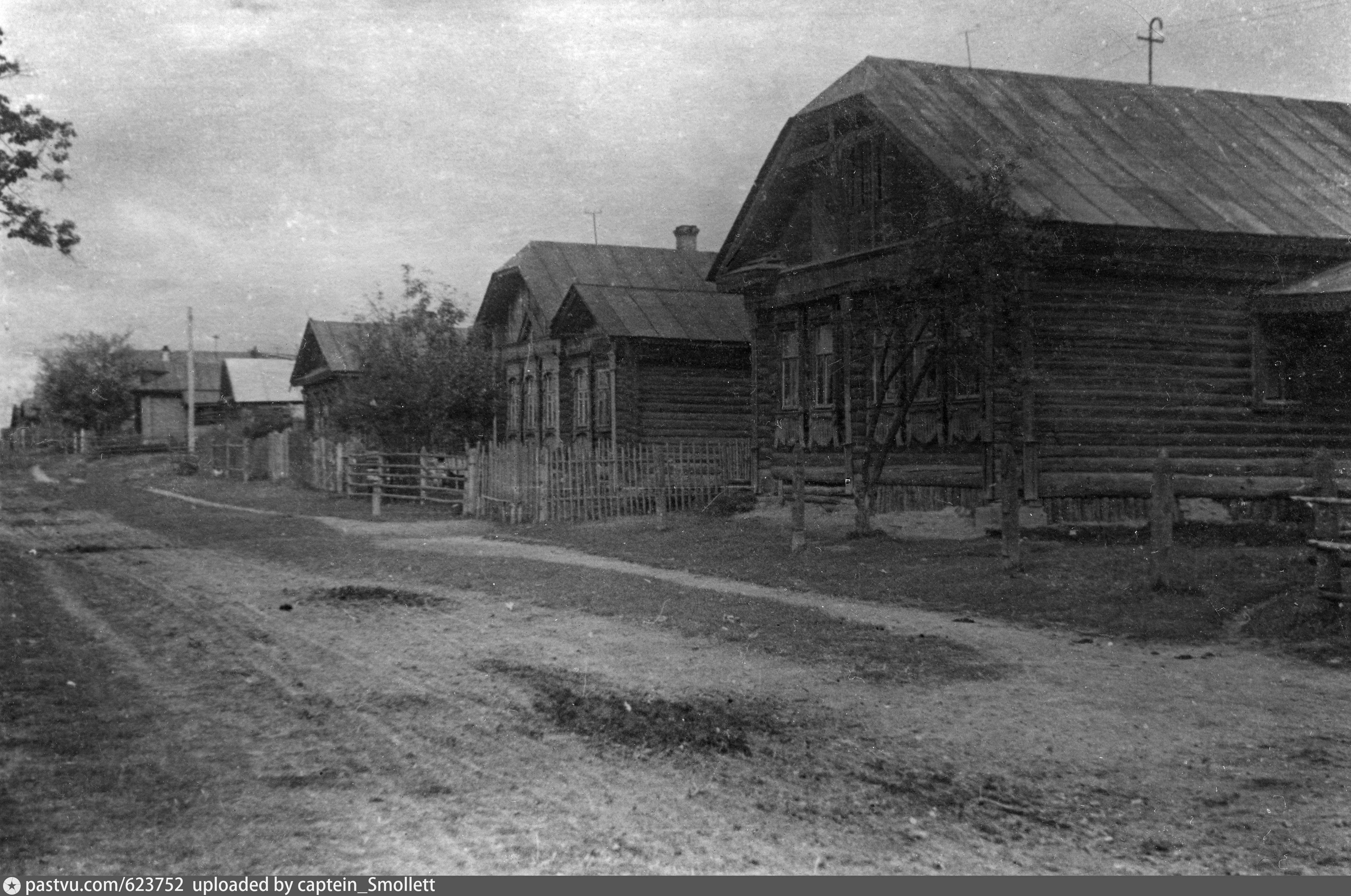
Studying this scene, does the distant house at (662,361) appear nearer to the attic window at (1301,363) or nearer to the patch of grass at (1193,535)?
the attic window at (1301,363)

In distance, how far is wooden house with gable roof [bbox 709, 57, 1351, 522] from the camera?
1791 centimetres

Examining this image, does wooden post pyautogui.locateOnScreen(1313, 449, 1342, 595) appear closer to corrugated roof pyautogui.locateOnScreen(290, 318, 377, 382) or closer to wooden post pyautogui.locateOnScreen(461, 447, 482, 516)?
wooden post pyautogui.locateOnScreen(461, 447, 482, 516)

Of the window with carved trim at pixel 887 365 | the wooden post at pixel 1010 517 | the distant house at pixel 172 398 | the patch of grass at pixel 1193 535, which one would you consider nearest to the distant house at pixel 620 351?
the window with carved trim at pixel 887 365

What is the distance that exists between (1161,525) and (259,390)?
219 feet

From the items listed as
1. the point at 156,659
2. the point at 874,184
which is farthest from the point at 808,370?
the point at 156,659

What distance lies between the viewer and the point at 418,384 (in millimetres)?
33375

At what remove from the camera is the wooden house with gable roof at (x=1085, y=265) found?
17906mm

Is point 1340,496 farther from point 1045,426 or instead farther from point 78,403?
point 78,403

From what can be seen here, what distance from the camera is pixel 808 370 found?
74.9 feet

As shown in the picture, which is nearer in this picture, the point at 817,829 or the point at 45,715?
the point at 817,829

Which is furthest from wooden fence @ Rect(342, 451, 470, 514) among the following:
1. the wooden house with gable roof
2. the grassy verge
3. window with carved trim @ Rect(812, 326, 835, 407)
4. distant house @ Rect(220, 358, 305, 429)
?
distant house @ Rect(220, 358, 305, 429)

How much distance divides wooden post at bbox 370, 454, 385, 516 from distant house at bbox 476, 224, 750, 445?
5013 millimetres

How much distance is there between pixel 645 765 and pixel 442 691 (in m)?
2.29

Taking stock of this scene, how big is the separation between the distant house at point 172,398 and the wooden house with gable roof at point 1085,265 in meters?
64.1
